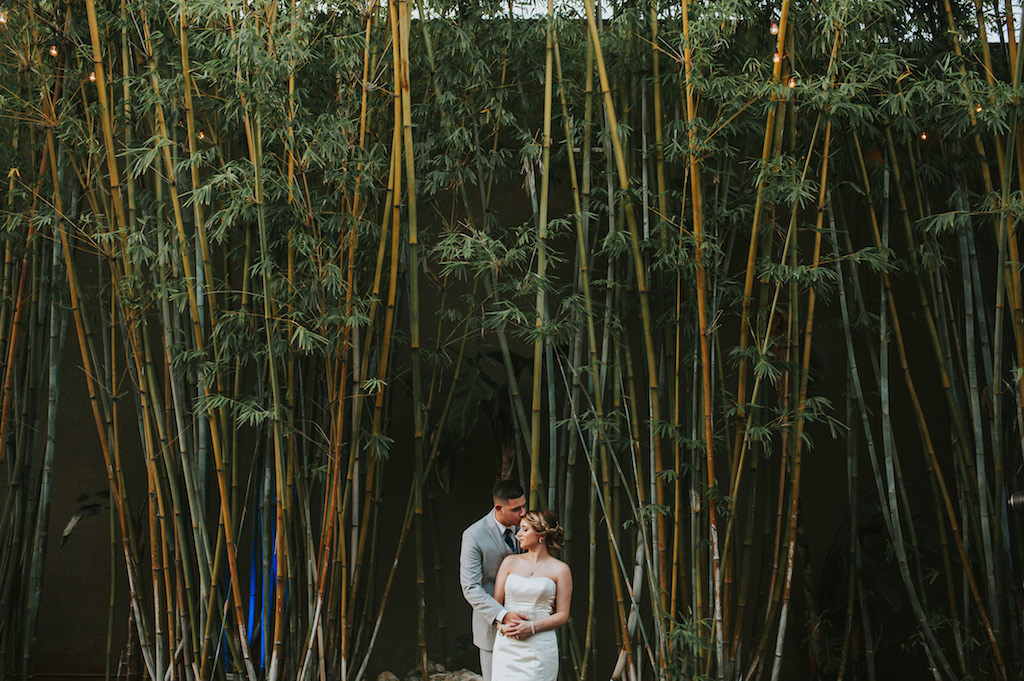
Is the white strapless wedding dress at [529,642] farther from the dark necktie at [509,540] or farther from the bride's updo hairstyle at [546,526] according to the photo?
the dark necktie at [509,540]

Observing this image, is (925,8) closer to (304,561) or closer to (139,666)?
(304,561)

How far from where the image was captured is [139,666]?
4.07 m

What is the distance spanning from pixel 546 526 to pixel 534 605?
0.79ft

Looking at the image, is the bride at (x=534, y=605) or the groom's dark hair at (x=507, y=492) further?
the groom's dark hair at (x=507, y=492)

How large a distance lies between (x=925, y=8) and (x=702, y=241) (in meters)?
1.56

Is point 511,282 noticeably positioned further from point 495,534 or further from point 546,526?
point 546,526

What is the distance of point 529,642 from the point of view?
2.76 metres

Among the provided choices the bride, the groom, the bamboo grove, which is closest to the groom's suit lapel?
the groom

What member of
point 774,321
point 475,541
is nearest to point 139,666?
point 475,541

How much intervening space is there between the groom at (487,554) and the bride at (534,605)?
0.16m

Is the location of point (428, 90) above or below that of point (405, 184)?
above

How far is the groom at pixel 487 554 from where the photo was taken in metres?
3.01

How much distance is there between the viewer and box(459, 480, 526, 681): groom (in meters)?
3.01

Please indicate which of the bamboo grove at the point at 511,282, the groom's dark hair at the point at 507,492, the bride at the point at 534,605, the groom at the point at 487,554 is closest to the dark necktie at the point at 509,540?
the groom at the point at 487,554
